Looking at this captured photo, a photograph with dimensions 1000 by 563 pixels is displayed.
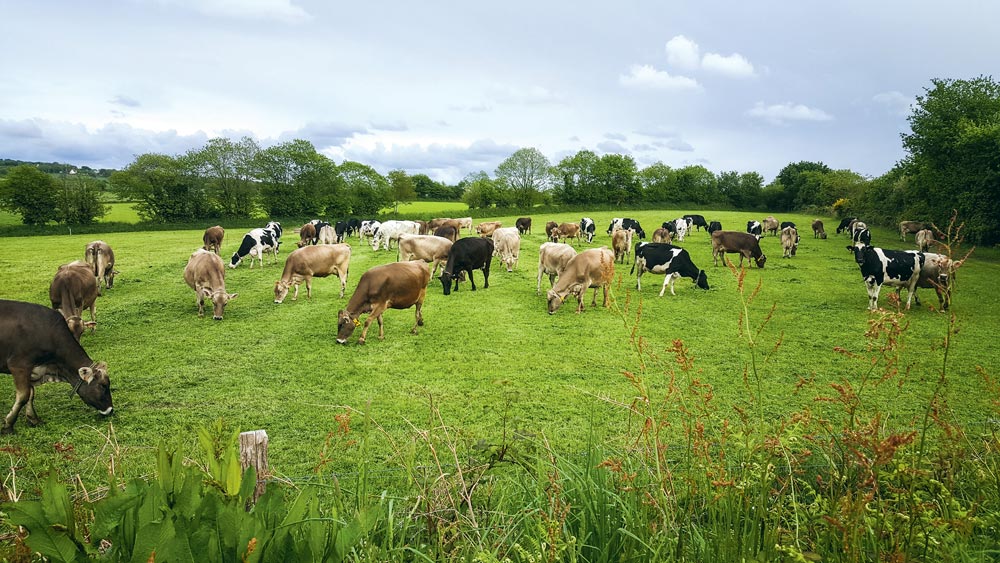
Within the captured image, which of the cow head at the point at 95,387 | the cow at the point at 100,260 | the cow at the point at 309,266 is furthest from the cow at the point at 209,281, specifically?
the cow head at the point at 95,387

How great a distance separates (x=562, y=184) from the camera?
236 feet

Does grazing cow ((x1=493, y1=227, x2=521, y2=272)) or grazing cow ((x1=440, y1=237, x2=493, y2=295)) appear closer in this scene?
grazing cow ((x1=440, y1=237, x2=493, y2=295))

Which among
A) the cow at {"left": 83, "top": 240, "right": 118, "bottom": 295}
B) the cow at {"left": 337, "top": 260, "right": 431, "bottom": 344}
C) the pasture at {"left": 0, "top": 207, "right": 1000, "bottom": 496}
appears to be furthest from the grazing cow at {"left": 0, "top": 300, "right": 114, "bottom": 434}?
the cow at {"left": 83, "top": 240, "right": 118, "bottom": 295}

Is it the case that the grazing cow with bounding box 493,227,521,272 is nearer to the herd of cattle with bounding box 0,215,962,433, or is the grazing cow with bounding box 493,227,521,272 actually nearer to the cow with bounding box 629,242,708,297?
the herd of cattle with bounding box 0,215,962,433

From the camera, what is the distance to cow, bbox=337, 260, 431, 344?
32.0ft

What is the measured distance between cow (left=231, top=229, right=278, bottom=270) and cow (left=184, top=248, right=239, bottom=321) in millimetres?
6920

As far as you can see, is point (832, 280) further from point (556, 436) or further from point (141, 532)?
point (141, 532)

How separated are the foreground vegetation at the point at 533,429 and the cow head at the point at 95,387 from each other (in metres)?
0.23

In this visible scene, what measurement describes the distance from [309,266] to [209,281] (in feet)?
8.35

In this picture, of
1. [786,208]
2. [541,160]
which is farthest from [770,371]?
[786,208]

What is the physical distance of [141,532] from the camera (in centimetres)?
162

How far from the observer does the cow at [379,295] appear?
977 centimetres

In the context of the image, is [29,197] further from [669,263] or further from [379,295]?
[669,263]

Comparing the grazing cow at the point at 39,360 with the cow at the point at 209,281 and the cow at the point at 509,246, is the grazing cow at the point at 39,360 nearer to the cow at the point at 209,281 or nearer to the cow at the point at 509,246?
the cow at the point at 209,281
